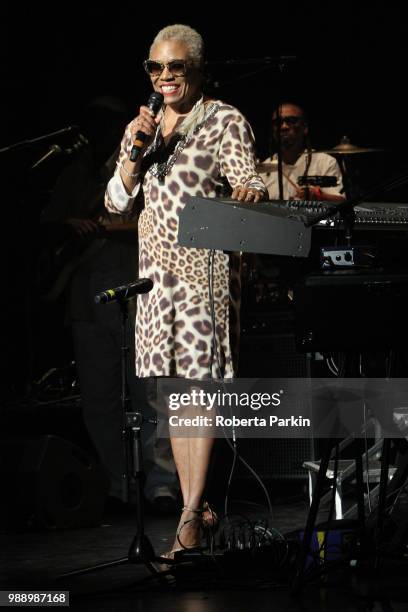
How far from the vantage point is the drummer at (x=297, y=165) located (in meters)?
6.31

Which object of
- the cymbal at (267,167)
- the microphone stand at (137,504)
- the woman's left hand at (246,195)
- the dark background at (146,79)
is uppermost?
the dark background at (146,79)

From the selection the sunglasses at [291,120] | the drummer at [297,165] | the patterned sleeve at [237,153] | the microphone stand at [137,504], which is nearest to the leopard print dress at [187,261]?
the patterned sleeve at [237,153]

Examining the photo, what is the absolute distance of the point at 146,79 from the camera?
677 cm

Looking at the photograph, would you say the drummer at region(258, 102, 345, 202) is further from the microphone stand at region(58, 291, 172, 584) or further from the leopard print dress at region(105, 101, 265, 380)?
the microphone stand at region(58, 291, 172, 584)

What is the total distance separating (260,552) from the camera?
3.72 meters

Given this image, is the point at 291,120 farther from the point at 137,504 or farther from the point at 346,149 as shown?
the point at 137,504

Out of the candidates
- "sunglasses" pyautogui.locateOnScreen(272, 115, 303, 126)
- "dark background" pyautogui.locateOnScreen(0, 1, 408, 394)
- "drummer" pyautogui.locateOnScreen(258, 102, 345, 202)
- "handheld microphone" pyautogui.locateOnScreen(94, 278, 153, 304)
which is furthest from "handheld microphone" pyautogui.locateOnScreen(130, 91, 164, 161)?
"sunglasses" pyautogui.locateOnScreen(272, 115, 303, 126)

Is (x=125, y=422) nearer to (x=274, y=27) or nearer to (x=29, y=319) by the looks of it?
(x=29, y=319)

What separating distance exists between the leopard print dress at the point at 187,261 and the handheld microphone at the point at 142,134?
0.42 feet

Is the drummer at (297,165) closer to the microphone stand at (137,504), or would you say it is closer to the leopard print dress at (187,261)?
the leopard print dress at (187,261)

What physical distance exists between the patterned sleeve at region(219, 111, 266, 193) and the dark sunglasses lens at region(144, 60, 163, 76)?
0.87ft

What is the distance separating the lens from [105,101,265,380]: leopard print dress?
3951 millimetres

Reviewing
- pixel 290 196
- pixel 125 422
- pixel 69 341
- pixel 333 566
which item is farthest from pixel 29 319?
pixel 333 566

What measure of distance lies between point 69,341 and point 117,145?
1.58 meters
